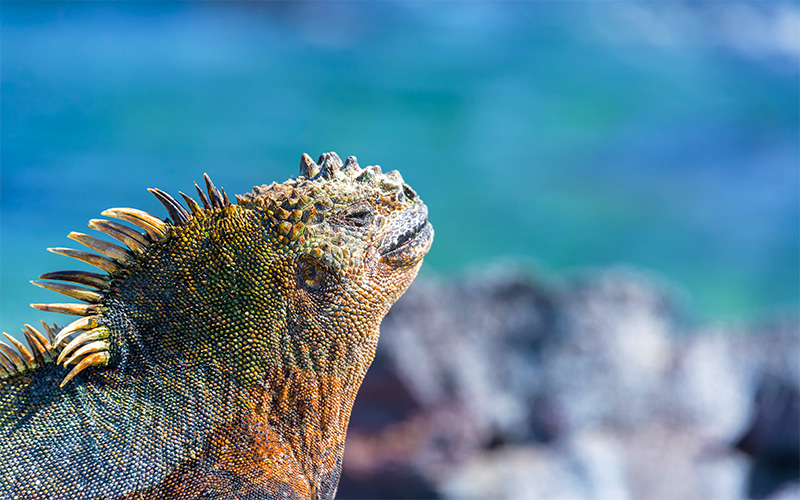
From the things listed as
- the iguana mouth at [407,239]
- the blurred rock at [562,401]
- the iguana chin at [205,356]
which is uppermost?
the blurred rock at [562,401]

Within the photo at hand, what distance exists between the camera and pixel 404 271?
9.00 ft

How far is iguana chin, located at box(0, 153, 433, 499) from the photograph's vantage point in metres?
2.29

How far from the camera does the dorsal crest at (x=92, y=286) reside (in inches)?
90.9

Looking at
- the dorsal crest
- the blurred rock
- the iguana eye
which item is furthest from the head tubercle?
the blurred rock

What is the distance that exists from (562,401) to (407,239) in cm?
513

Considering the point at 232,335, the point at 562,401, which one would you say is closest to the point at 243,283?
the point at 232,335

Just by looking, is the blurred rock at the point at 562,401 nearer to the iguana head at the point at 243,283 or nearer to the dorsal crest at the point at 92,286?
the iguana head at the point at 243,283

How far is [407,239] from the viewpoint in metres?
2.73

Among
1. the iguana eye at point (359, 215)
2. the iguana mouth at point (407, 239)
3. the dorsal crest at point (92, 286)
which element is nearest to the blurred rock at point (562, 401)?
the iguana mouth at point (407, 239)

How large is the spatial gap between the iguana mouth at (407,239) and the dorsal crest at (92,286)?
667 mm

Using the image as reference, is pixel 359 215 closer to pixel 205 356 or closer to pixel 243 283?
pixel 243 283

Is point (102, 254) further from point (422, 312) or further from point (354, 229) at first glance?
point (422, 312)

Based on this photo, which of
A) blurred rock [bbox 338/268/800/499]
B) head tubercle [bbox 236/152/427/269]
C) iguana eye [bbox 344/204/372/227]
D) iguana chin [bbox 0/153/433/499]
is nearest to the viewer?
iguana chin [bbox 0/153/433/499]

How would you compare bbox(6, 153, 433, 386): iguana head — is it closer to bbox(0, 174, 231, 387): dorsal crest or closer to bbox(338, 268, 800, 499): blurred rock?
bbox(0, 174, 231, 387): dorsal crest
